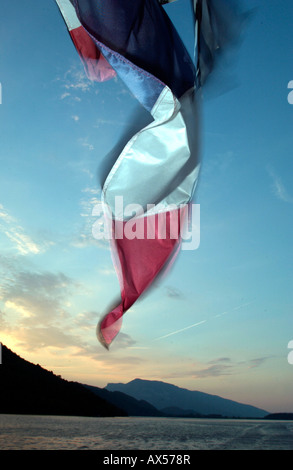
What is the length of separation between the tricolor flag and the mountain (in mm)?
101138

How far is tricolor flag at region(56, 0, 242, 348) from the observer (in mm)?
2973

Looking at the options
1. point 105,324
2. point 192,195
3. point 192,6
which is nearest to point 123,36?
point 192,6

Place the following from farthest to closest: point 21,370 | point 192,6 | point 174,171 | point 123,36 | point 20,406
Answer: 1. point 20,406
2. point 21,370
3. point 192,6
4. point 174,171
5. point 123,36

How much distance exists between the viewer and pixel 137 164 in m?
3.09

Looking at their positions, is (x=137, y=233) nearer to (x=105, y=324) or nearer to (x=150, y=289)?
(x=150, y=289)

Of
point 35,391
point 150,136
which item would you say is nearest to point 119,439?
point 35,391

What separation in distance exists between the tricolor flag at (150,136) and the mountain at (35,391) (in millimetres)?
101138

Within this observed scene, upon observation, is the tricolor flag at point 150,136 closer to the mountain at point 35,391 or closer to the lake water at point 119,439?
the lake water at point 119,439

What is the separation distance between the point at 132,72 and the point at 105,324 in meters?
2.13

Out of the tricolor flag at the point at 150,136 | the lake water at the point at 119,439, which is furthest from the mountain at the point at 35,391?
the tricolor flag at the point at 150,136

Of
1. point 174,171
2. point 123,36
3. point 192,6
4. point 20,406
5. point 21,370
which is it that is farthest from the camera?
point 20,406

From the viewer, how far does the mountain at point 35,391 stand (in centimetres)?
10062

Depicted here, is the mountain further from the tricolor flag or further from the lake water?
the tricolor flag

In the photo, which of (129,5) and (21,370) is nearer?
(129,5)
